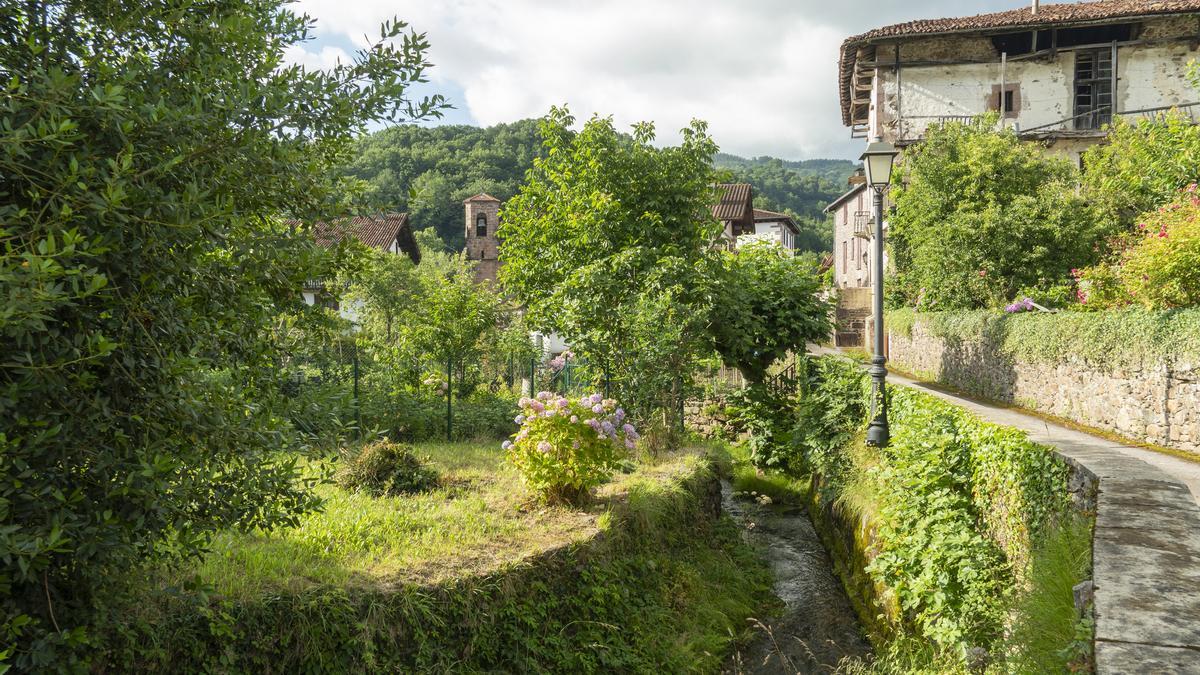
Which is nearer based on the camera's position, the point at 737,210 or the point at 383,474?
the point at 383,474

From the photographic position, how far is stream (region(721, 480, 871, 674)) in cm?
708

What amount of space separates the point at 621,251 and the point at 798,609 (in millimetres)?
7634

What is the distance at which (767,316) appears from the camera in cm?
1464

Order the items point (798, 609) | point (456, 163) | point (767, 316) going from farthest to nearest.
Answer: point (456, 163), point (767, 316), point (798, 609)

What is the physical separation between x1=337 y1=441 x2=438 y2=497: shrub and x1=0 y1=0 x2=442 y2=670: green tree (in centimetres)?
Result: 416

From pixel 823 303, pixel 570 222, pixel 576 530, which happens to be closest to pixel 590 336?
pixel 570 222

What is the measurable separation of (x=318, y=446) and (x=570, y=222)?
36.0ft

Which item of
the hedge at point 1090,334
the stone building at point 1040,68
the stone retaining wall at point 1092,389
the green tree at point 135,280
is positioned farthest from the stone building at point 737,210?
the green tree at point 135,280

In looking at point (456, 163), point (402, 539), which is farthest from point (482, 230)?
point (402, 539)

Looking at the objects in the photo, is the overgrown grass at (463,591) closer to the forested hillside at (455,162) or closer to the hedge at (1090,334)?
the hedge at (1090,334)

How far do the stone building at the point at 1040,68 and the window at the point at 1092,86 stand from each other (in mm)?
35

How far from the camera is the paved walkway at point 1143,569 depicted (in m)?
2.33

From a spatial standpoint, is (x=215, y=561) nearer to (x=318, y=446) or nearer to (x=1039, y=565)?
(x=318, y=446)

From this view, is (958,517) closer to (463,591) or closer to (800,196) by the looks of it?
(463,591)
